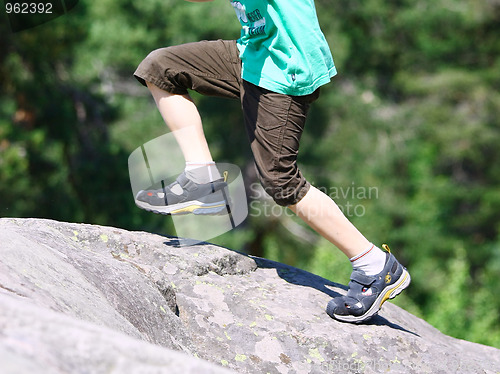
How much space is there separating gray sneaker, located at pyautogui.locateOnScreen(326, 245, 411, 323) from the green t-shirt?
79 centimetres

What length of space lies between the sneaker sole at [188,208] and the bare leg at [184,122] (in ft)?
0.63

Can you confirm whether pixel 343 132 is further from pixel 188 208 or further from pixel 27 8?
pixel 188 208

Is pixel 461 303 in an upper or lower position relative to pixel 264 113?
lower

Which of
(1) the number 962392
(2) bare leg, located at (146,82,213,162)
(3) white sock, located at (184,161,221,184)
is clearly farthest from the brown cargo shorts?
(1) the number 962392

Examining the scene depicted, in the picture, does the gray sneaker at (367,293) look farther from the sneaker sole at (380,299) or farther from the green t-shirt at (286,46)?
the green t-shirt at (286,46)

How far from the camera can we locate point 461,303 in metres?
12.5

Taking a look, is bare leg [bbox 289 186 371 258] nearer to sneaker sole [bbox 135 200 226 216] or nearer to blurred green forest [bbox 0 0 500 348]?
sneaker sole [bbox 135 200 226 216]

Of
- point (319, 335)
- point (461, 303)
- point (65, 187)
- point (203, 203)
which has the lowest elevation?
point (461, 303)

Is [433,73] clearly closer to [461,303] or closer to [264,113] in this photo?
[461,303]

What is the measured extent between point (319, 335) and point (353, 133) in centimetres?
1300

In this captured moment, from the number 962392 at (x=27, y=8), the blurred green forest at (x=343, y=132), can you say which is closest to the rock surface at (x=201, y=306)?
the number 962392 at (x=27, y=8)

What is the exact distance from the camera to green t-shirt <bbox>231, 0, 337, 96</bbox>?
2.66m

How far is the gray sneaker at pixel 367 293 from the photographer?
2.78 m

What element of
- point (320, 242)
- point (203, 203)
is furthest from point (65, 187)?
point (203, 203)
